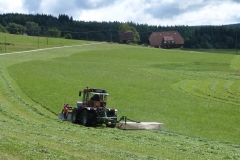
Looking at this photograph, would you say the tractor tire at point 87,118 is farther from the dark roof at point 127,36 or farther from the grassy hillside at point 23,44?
the dark roof at point 127,36

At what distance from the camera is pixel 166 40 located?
582ft

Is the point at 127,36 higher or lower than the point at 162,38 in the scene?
higher

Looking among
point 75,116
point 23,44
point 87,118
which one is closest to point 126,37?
point 23,44

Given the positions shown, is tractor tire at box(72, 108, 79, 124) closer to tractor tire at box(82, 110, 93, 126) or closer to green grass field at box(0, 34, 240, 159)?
green grass field at box(0, 34, 240, 159)

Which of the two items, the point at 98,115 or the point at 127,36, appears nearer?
the point at 98,115

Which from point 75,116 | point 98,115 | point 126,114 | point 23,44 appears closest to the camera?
point 98,115

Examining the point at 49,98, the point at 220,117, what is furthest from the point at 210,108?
the point at 49,98

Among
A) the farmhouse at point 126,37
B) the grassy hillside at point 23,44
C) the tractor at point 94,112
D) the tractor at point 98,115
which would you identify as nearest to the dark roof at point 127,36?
the farmhouse at point 126,37

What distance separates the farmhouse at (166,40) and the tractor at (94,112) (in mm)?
152718

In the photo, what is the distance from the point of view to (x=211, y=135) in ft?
82.0

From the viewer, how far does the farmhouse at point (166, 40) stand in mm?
177913

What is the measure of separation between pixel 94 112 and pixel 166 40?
155 metres

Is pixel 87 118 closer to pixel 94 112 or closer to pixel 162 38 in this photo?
pixel 94 112

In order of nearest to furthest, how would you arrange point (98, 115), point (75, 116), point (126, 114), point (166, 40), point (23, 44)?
point (98, 115), point (75, 116), point (126, 114), point (23, 44), point (166, 40)
